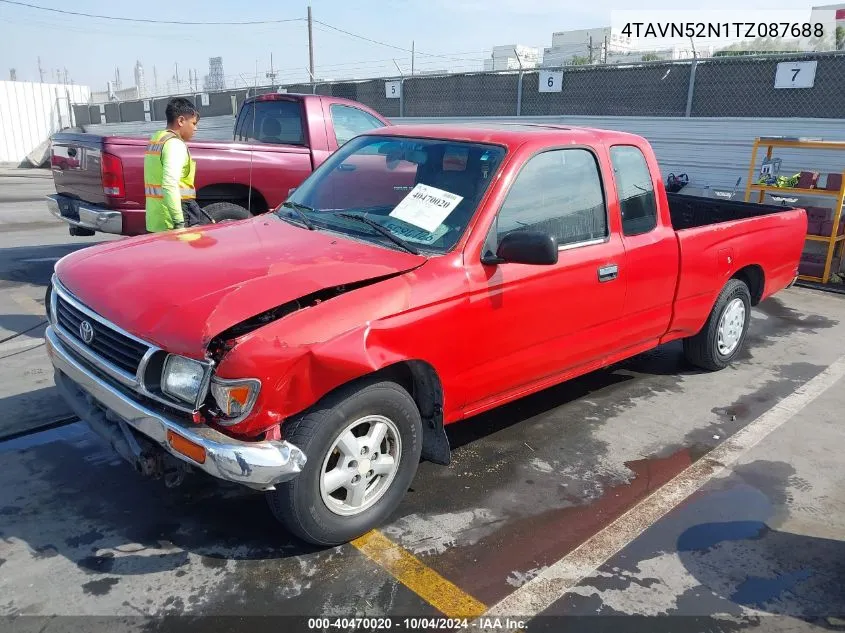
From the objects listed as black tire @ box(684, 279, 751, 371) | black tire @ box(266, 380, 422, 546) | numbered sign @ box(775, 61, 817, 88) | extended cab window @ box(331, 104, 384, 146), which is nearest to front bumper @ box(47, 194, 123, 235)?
extended cab window @ box(331, 104, 384, 146)

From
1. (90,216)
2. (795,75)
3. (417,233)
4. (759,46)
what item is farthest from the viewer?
(759,46)

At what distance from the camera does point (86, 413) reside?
3.26m

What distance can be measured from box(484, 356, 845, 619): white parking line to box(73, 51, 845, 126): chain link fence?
7.72 m

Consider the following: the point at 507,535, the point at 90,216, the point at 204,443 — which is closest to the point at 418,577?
the point at 507,535

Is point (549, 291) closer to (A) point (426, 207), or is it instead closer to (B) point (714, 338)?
(A) point (426, 207)

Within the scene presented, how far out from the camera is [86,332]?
10.5 feet

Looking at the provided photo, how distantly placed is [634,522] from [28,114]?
30.4 meters

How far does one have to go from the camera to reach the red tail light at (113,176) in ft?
22.3

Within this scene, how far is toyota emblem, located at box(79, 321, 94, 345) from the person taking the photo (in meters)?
3.17

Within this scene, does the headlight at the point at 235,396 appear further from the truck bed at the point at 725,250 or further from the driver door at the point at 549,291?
the truck bed at the point at 725,250

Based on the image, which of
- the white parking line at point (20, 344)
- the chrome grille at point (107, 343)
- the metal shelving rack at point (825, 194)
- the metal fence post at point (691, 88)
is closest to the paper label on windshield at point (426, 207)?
the chrome grille at point (107, 343)

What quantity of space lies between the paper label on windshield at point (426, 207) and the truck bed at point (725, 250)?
1938 mm

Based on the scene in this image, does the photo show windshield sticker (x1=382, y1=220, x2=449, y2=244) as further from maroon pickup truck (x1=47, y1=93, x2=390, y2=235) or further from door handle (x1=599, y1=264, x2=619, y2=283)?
maroon pickup truck (x1=47, y1=93, x2=390, y2=235)

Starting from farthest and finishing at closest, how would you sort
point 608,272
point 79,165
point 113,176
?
1. point 79,165
2. point 113,176
3. point 608,272
